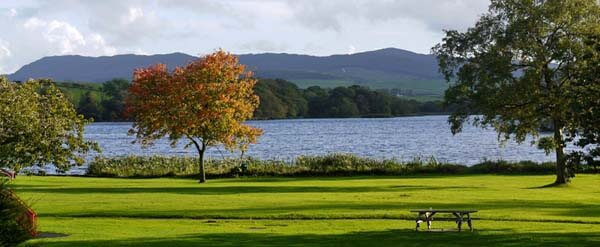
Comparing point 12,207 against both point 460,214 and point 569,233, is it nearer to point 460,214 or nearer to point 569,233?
point 460,214

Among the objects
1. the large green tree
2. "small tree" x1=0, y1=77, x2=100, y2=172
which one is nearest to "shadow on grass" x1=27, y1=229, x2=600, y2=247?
"small tree" x1=0, y1=77, x2=100, y2=172

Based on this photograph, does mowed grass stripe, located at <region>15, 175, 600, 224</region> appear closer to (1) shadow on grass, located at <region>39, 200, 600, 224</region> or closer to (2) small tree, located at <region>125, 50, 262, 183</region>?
(1) shadow on grass, located at <region>39, 200, 600, 224</region>

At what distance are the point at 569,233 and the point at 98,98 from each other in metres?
173

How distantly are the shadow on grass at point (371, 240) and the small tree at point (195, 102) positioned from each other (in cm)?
2754

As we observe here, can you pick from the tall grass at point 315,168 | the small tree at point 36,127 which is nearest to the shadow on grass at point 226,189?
the small tree at point 36,127

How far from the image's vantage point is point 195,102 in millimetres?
51406

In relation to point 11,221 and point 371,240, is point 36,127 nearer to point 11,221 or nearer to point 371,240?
point 371,240

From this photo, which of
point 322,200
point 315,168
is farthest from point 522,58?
point 315,168

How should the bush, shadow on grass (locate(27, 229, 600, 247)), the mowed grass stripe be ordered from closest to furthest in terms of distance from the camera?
the bush
shadow on grass (locate(27, 229, 600, 247))
the mowed grass stripe

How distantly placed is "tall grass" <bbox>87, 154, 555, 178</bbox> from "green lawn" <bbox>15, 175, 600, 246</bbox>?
12.8 m

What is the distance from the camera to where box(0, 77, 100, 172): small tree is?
37.2m

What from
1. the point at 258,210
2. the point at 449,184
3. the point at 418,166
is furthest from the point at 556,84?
the point at 258,210

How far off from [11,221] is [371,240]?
12.5 m

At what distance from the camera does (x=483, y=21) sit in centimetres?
4928
